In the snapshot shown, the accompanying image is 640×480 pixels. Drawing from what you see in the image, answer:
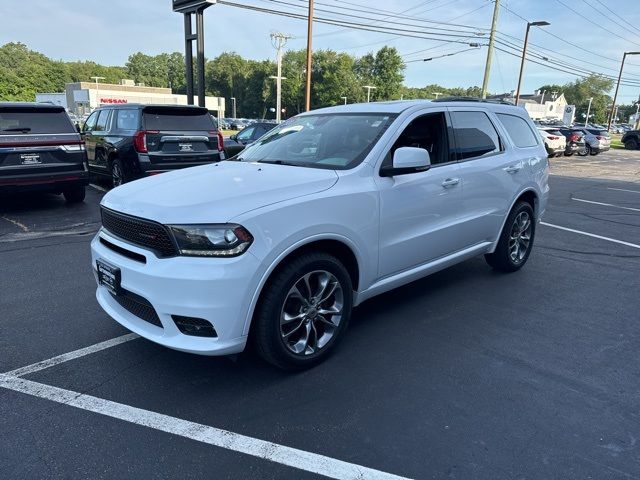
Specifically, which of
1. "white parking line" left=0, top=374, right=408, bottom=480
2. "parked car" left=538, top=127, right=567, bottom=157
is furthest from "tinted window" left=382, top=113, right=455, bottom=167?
"parked car" left=538, top=127, right=567, bottom=157

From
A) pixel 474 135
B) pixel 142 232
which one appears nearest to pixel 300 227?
pixel 142 232

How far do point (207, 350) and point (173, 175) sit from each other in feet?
5.08

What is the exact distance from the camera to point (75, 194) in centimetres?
877

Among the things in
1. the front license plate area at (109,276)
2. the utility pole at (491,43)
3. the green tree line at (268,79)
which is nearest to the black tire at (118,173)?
the front license plate area at (109,276)

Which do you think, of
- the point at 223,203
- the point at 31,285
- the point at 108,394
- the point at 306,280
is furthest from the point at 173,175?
the point at 31,285

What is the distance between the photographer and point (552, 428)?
8.86 ft

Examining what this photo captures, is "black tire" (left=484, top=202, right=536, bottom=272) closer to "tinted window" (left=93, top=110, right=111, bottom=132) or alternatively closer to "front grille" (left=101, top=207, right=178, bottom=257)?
"front grille" (left=101, top=207, right=178, bottom=257)

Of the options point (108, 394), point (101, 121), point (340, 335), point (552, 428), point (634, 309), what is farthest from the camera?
point (101, 121)

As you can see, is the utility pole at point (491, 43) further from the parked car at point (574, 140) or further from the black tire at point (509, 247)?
the black tire at point (509, 247)

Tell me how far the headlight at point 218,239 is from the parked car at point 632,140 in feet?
149

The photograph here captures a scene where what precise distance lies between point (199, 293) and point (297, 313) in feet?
2.45

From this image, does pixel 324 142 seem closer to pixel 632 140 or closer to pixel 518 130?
pixel 518 130

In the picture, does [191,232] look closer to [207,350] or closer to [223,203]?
[223,203]

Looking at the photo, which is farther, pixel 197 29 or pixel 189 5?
pixel 197 29
